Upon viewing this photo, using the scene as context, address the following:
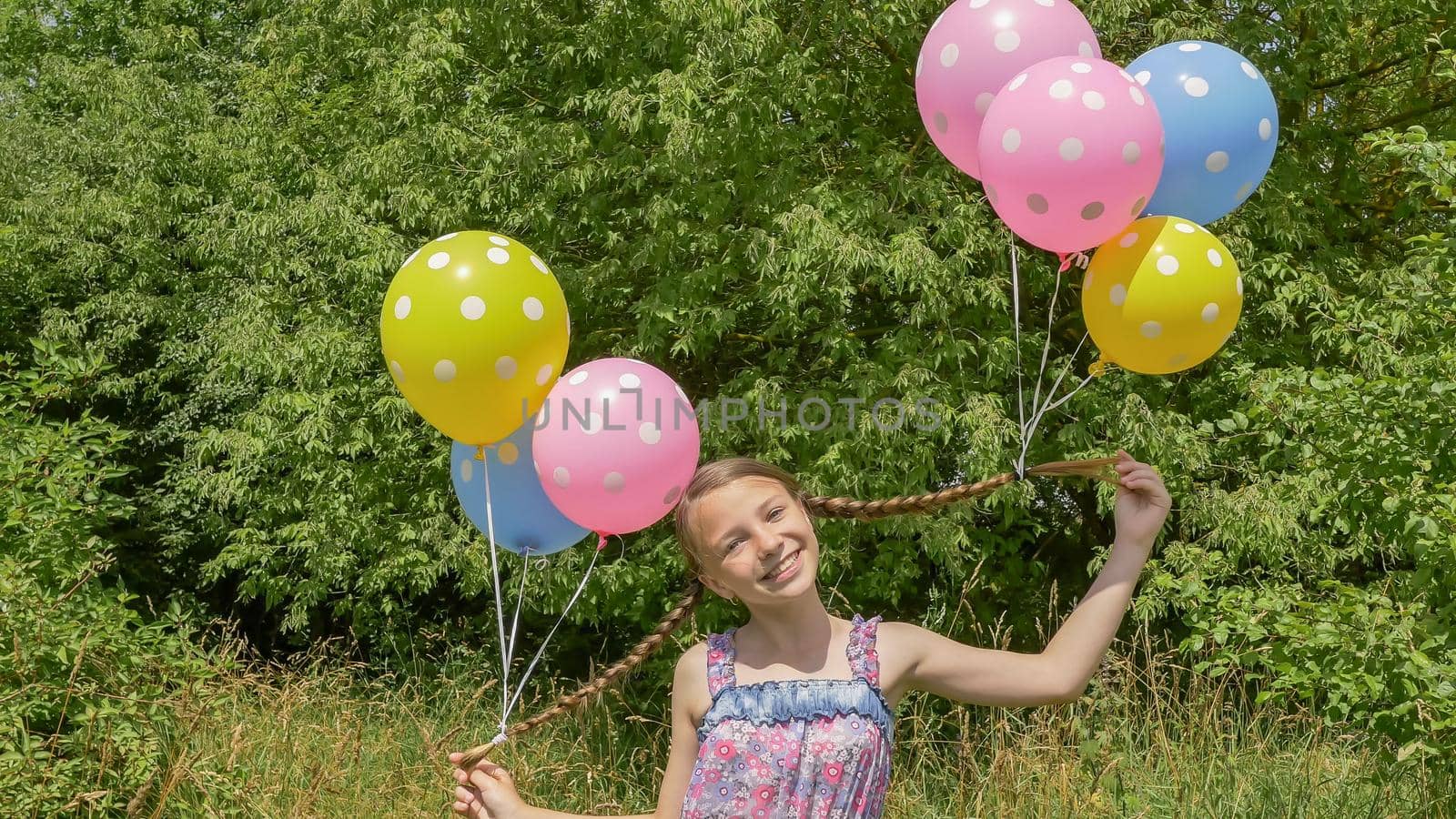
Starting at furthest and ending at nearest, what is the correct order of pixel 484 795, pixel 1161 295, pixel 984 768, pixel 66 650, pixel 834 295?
pixel 834 295 < pixel 984 768 < pixel 66 650 < pixel 1161 295 < pixel 484 795

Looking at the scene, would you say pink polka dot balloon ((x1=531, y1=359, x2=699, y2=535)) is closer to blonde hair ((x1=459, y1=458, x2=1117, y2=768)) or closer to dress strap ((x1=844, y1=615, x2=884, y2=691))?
blonde hair ((x1=459, y1=458, x2=1117, y2=768))

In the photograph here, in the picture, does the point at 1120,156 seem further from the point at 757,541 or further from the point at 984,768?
the point at 984,768

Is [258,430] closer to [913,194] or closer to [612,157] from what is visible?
[612,157]

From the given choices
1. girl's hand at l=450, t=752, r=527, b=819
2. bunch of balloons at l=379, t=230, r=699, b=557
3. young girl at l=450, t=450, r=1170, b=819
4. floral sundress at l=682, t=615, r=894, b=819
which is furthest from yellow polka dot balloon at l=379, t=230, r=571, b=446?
floral sundress at l=682, t=615, r=894, b=819

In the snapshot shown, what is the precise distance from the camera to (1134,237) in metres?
2.20

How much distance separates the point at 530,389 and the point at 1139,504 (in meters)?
1.10

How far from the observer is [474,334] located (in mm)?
2229

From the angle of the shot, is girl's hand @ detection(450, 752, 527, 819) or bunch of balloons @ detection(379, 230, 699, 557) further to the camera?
bunch of balloons @ detection(379, 230, 699, 557)

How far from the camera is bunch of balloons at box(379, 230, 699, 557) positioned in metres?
2.25

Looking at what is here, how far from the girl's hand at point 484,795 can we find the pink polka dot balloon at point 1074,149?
4.27 ft

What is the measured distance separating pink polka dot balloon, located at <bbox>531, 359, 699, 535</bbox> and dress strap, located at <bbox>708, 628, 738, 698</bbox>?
0.43m

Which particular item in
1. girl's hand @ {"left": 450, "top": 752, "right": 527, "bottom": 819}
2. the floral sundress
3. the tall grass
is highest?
Answer: the floral sundress

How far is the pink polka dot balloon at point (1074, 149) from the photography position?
2.09m

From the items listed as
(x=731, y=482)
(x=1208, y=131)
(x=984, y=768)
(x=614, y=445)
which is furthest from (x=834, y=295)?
(x=731, y=482)
